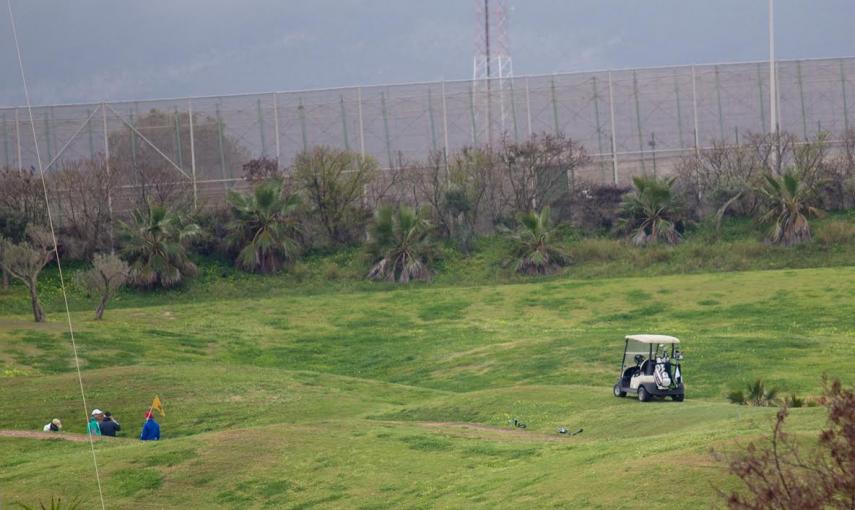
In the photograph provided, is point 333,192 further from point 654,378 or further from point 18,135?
point 654,378

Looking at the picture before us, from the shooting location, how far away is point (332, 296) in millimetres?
60438

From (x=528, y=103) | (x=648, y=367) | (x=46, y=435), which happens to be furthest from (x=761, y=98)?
(x=46, y=435)

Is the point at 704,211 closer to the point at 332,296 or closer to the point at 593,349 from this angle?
the point at 332,296

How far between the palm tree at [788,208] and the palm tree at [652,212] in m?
4.64

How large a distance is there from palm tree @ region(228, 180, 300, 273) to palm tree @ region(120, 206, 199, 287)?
347 cm

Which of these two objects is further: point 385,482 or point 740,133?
point 740,133

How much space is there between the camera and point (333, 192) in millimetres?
70062

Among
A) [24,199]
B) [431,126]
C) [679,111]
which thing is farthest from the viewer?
[431,126]

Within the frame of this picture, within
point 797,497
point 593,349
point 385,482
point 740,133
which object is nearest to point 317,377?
point 593,349

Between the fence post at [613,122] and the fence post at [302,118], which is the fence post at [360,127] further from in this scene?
the fence post at [613,122]

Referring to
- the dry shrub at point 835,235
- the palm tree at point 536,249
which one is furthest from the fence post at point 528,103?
the dry shrub at point 835,235

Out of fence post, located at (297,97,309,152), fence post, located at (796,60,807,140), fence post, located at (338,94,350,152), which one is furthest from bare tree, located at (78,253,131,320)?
fence post, located at (796,60,807,140)

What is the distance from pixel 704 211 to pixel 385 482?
162ft

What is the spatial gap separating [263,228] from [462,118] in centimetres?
2032
